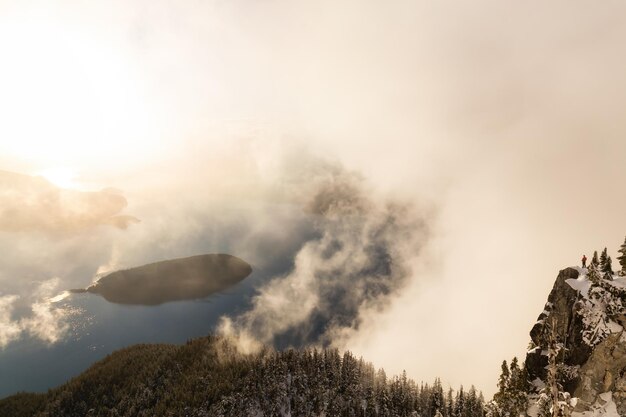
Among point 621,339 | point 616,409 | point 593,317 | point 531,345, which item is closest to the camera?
point 616,409

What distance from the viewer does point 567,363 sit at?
10131 cm

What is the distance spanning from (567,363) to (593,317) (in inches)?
545

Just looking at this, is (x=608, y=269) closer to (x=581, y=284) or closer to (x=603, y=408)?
(x=581, y=284)

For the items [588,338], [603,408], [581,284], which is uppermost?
[581,284]

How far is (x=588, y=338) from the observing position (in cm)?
9944

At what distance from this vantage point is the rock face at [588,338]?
299 feet

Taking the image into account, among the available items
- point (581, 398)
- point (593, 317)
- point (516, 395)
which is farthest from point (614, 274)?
point (516, 395)

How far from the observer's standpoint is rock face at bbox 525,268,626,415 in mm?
91125

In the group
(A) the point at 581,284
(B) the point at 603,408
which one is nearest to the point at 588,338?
(A) the point at 581,284

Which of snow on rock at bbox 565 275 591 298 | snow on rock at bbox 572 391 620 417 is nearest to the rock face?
snow on rock at bbox 565 275 591 298

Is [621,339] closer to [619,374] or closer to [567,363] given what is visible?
[619,374]

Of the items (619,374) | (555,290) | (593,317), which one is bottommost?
(619,374)

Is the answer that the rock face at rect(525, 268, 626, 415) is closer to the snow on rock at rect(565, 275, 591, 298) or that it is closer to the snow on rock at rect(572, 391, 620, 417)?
the snow on rock at rect(565, 275, 591, 298)

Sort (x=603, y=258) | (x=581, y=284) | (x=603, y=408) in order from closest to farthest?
(x=603, y=408), (x=603, y=258), (x=581, y=284)
